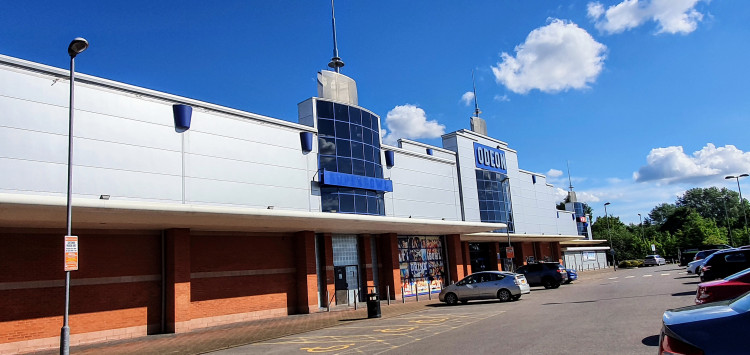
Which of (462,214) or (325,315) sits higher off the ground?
(462,214)

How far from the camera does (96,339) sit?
1767cm

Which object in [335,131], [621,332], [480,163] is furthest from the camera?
[480,163]

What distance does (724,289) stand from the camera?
11.5 metres

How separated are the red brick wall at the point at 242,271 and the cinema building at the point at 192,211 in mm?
61

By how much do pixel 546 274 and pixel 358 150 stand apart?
1565cm

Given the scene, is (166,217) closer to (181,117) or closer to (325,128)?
(181,117)

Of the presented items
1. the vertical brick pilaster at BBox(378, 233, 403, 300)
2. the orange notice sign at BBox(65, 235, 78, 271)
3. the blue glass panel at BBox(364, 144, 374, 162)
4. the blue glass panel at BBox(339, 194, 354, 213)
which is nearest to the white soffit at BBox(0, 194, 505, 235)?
the blue glass panel at BBox(339, 194, 354, 213)

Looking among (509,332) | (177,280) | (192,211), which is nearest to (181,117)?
(192,211)

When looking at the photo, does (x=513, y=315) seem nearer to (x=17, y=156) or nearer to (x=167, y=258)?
(x=167, y=258)

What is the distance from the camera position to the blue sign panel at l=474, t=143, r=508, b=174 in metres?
41.7

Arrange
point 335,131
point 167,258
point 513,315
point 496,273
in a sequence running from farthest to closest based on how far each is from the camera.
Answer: point 335,131 → point 496,273 → point 167,258 → point 513,315

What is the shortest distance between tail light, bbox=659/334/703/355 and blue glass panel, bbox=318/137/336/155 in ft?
73.4

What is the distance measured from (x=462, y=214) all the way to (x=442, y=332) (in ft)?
80.1

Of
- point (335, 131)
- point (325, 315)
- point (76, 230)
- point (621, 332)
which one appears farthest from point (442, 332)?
point (335, 131)
